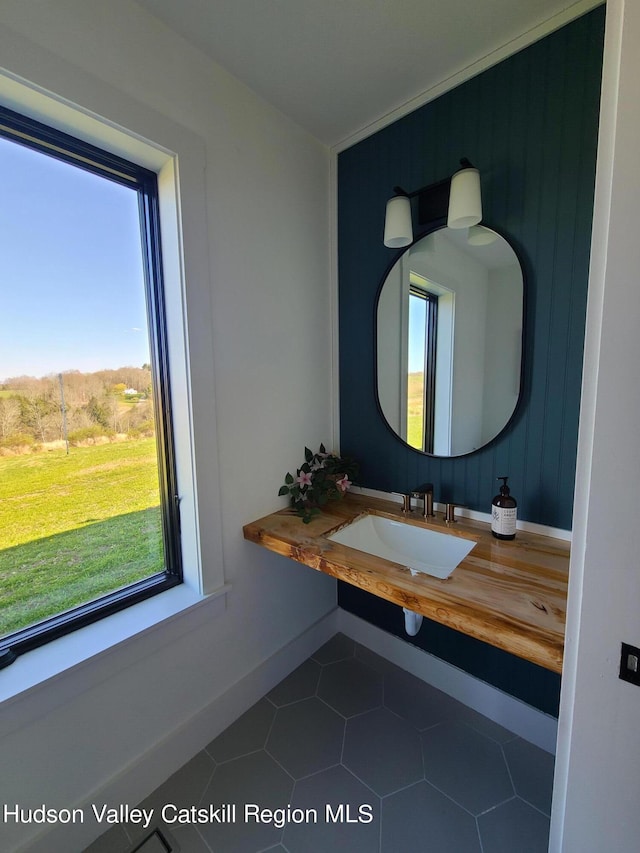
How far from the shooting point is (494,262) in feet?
4.37

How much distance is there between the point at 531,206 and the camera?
4.07ft

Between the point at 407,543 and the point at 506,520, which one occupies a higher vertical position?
the point at 506,520

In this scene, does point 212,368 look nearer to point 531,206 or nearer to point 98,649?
point 98,649

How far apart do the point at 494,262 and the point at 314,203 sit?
897 mm

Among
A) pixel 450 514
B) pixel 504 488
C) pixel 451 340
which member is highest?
pixel 451 340

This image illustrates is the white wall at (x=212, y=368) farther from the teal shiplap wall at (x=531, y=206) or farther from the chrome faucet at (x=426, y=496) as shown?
the chrome faucet at (x=426, y=496)

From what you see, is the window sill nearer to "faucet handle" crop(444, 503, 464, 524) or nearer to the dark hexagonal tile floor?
the dark hexagonal tile floor

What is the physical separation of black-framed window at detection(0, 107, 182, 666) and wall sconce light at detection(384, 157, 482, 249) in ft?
2.91

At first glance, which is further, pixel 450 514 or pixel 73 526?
pixel 450 514

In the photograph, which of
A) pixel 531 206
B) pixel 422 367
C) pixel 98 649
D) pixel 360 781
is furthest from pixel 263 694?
pixel 531 206

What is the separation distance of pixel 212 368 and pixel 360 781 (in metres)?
1.56

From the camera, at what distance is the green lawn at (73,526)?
1.03m

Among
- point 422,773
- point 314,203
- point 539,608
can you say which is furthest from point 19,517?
point 314,203

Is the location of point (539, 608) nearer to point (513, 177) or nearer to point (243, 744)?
point (243, 744)
